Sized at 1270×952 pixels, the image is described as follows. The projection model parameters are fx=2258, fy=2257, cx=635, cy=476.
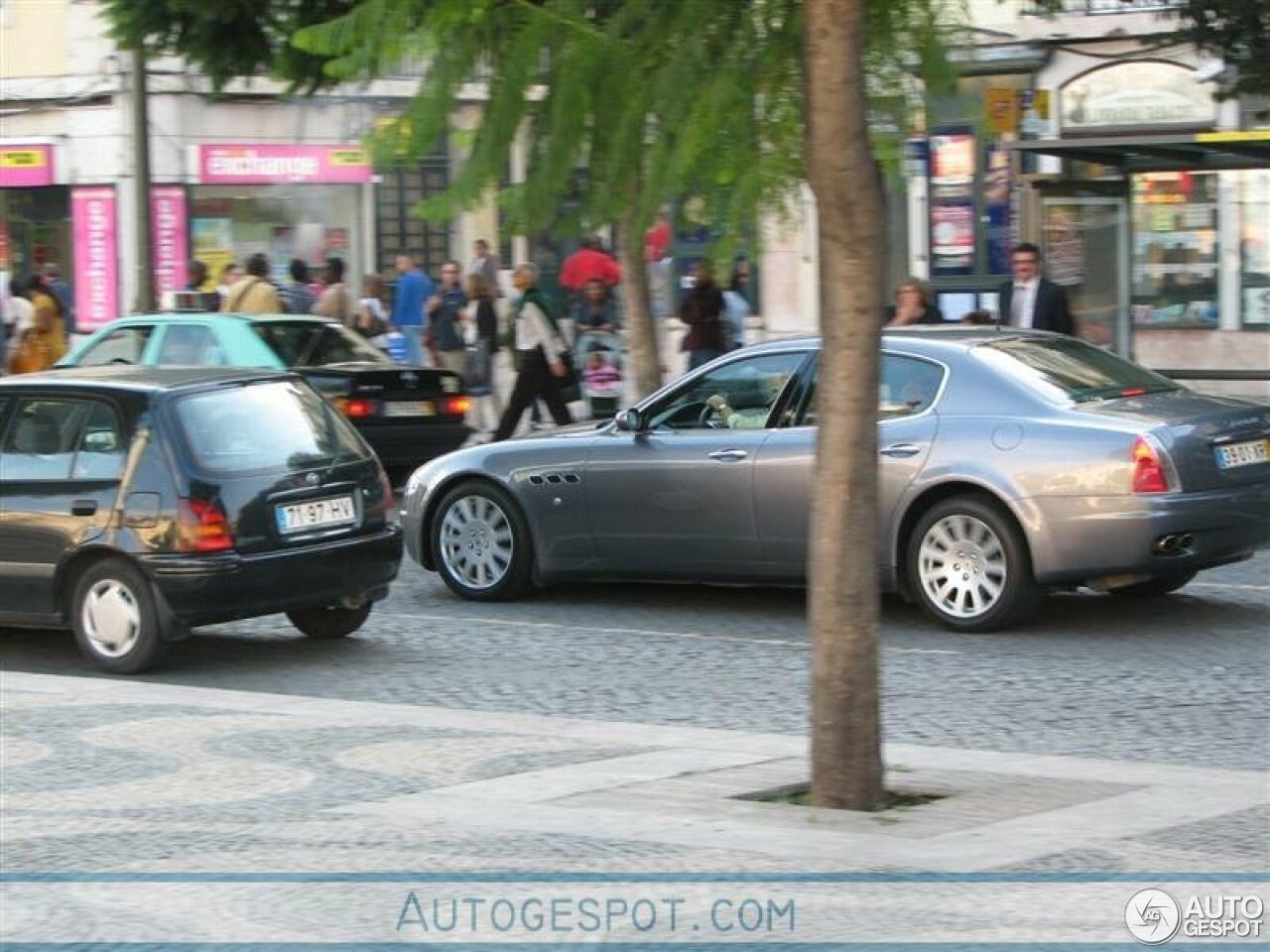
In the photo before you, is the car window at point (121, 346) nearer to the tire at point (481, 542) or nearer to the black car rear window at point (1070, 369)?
the tire at point (481, 542)

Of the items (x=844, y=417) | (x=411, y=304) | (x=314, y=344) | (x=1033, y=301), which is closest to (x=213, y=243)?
(x=411, y=304)

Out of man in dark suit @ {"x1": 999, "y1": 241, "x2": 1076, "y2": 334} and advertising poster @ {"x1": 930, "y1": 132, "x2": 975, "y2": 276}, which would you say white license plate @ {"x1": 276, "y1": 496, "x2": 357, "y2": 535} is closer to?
A: man in dark suit @ {"x1": 999, "y1": 241, "x2": 1076, "y2": 334}

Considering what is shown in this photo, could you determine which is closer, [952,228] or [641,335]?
[641,335]

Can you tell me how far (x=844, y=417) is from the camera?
722 cm

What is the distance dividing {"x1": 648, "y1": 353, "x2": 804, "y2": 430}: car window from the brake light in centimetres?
643

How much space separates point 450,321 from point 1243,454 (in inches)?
538

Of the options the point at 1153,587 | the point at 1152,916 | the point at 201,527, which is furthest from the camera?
the point at 1153,587

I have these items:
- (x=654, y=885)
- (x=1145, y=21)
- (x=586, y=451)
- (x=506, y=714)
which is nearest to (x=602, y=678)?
(x=506, y=714)

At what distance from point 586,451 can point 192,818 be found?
5.47 meters

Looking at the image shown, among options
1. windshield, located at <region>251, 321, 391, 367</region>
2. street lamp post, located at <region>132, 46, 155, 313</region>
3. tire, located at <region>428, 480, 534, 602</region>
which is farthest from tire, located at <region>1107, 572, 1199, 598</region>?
street lamp post, located at <region>132, 46, 155, 313</region>

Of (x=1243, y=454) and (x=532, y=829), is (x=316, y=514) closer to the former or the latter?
(x=532, y=829)

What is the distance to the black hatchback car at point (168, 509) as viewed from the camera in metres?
10.8

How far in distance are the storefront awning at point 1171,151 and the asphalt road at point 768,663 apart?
4.75 m

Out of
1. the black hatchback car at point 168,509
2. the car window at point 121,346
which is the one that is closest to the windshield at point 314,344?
the car window at point 121,346
